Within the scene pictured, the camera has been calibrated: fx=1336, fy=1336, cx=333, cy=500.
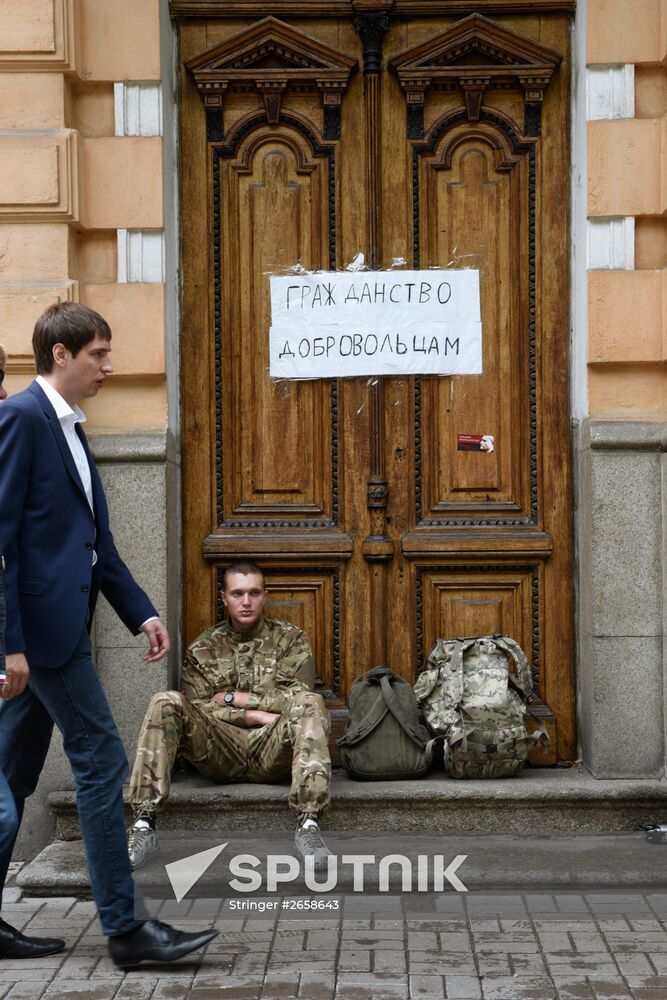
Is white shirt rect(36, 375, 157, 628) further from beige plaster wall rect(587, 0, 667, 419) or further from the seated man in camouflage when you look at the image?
beige plaster wall rect(587, 0, 667, 419)

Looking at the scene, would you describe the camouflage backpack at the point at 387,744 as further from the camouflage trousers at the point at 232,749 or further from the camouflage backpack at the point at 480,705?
the camouflage trousers at the point at 232,749

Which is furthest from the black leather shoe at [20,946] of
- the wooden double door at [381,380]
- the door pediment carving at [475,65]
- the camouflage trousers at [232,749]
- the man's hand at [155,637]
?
the door pediment carving at [475,65]

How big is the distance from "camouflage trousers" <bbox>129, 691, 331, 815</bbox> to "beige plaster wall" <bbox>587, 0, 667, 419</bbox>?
6.27 feet

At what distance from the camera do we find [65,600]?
4168mm

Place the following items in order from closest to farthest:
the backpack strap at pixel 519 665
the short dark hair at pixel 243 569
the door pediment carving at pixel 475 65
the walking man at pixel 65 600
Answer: the walking man at pixel 65 600 → the short dark hair at pixel 243 569 → the backpack strap at pixel 519 665 → the door pediment carving at pixel 475 65

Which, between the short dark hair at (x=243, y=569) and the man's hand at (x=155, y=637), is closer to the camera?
the man's hand at (x=155, y=637)

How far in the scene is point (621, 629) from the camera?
5867 mm

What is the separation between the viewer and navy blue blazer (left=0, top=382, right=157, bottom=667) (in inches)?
160

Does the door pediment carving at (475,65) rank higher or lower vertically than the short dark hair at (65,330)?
higher

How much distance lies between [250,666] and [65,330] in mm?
2053

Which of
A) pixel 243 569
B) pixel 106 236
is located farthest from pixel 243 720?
pixel 106 236

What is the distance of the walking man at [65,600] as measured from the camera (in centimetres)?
411

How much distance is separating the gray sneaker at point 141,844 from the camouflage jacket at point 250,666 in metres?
0.66

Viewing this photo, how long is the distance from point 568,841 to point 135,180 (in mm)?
A: 3401
